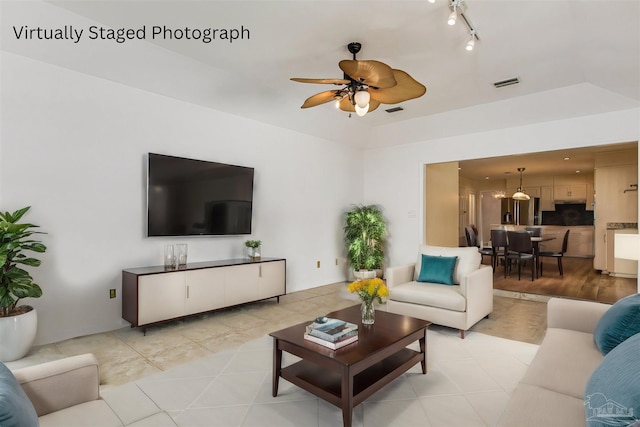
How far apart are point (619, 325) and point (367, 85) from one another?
2.28m

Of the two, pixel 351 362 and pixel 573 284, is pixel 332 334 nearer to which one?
pixel 351 362

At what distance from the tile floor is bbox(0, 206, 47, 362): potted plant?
0.15 m

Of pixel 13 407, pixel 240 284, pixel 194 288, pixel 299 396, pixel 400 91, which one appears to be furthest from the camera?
pixel 240 284

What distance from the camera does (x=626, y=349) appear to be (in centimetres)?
131

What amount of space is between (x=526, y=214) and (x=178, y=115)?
11105 mm

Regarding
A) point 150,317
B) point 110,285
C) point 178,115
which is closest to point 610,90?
point 178,115

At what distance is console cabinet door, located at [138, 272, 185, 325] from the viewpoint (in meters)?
3.48

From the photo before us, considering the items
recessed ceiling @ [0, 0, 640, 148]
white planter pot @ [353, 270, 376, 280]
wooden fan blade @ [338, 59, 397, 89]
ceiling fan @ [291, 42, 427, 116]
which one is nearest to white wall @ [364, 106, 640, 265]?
recessed ceiling @ [0, 0, 640, 148]

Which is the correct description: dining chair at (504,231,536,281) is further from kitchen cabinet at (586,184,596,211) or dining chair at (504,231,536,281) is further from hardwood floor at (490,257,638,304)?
kitchen cabinet at (586,184,596,211)

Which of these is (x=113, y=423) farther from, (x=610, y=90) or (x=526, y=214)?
(x=526, y=214)

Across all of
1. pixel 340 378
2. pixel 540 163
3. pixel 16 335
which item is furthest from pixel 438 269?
pixel 540 163

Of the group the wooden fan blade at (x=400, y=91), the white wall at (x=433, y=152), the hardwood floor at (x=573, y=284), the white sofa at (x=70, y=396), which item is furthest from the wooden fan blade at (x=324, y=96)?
the hardwood floor at (x=573, y=284)

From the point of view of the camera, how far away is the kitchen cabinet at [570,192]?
10.5 m

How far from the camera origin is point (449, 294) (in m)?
3.55
